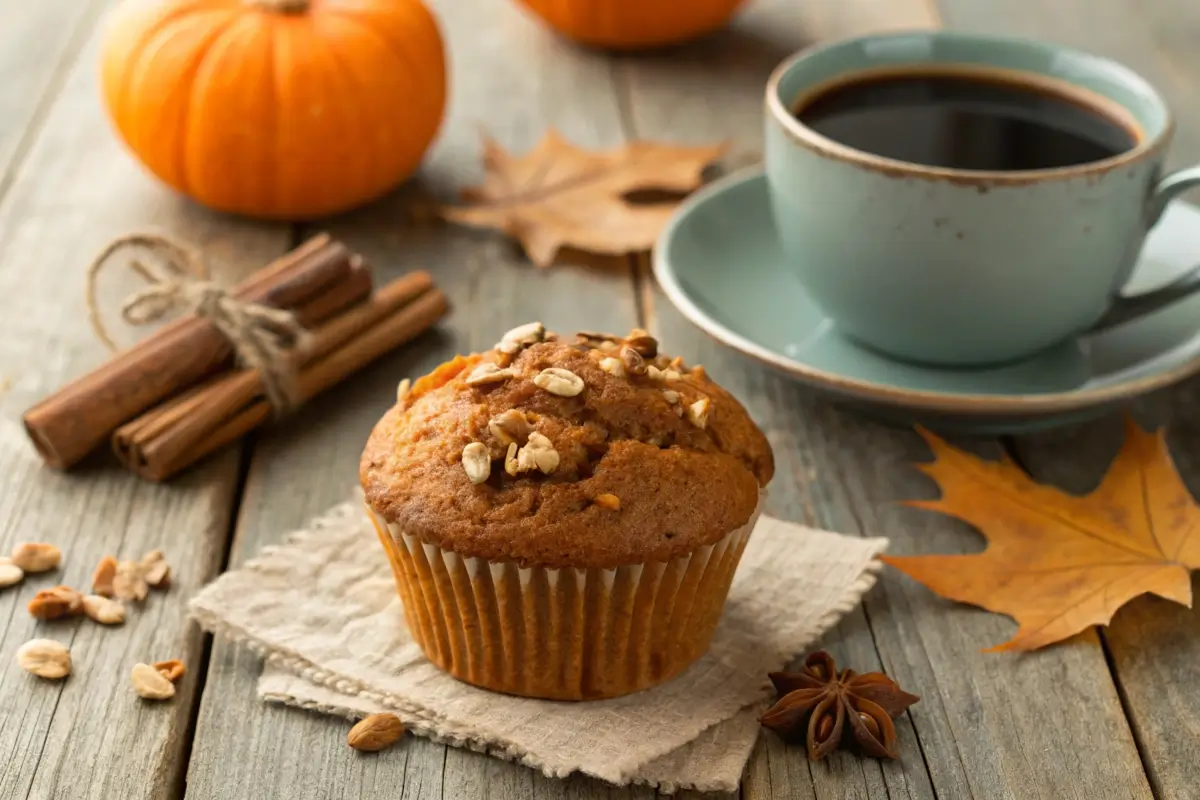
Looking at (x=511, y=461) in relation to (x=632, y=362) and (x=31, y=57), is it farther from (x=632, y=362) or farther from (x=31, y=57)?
(x=31, y=57)

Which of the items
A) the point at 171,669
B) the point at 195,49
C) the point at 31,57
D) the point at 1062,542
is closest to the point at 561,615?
the point at 171,669

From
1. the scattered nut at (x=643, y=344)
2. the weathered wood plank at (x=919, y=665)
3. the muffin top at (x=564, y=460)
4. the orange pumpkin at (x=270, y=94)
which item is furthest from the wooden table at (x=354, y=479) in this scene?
the scattered nut at (x=643, y=344)

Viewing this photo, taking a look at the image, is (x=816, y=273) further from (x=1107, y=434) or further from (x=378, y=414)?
(x=378, y=414)

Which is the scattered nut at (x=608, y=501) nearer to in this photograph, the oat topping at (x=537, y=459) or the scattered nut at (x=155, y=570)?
the oat topping at (x=537, y=459)

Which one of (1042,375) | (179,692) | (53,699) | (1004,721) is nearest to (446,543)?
(179,692)

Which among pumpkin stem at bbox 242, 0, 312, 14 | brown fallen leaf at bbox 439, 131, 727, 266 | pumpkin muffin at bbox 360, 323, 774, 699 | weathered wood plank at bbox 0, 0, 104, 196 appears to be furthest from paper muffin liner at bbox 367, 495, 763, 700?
weathered wood plank at bbox 0, 0, 104, 196

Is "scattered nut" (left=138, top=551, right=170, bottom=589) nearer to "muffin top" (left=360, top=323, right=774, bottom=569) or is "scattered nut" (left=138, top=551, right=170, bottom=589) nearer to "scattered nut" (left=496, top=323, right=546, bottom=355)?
"muffin top" (left=360, top=323, right=774, bottom=569)
